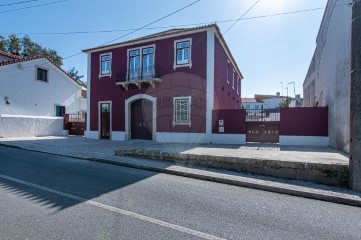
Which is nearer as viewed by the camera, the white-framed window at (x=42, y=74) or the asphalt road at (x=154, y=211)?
the asphalt road at (x=154, y=211)

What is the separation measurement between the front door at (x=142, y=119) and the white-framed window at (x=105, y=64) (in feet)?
11.4

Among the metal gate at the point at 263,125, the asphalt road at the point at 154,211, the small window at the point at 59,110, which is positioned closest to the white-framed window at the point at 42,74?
the small window at the point at 59,110

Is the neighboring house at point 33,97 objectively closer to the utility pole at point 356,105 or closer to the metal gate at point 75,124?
the metal gate at point 75,124

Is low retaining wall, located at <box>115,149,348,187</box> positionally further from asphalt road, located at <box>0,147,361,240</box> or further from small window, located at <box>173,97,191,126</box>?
small window, located at <box>173,97,191,126</box>

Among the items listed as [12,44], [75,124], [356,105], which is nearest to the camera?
[356,105]

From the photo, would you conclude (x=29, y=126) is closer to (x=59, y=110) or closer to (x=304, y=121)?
(x=59, y=110)

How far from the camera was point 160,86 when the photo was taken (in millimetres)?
16516

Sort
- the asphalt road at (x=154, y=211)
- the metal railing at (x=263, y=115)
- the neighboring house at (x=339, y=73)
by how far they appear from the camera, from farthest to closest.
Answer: the metal railing at (x=263, y=115) < the neighboring house at (x=339, y=73) < the asphalt road at (x=154, y=211)

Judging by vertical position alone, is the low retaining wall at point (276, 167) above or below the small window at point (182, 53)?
below

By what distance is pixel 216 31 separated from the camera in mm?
15203

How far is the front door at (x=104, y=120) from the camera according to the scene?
1906 cm

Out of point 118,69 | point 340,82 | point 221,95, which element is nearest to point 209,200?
point 340,82

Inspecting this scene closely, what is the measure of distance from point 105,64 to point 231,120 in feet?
36.2

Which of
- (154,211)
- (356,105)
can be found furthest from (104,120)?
(356,105)
